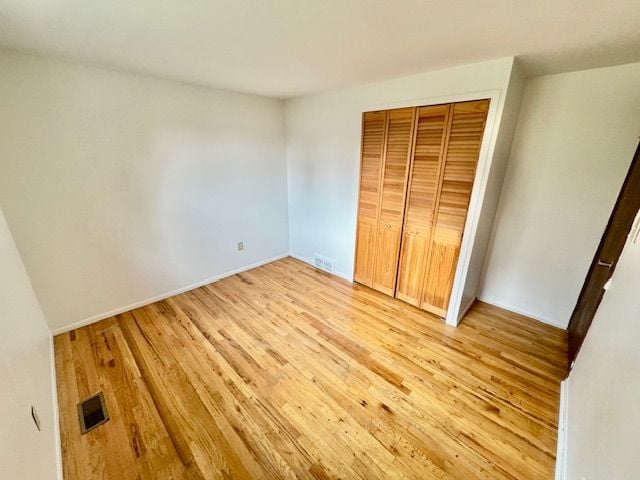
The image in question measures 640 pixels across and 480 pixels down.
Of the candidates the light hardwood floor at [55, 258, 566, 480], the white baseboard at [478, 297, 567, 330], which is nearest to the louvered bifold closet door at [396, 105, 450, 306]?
the light hardwood floor at [55, 258, 566, 480]

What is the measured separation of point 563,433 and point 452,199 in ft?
5.41

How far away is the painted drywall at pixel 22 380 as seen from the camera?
0.89m

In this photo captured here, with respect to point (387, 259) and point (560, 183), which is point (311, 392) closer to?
point (387, 259)

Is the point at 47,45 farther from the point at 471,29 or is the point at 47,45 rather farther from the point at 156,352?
the point at 471,29

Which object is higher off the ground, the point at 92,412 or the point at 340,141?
the point at 340,141

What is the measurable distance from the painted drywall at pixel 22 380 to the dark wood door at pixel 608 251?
9.76 feet

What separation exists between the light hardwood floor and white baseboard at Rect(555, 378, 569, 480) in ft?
0.12

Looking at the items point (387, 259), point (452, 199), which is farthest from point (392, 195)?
point (387, 259)

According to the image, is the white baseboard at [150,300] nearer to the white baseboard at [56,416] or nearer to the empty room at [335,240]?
the empty room at [335,240]

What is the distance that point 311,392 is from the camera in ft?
5.62

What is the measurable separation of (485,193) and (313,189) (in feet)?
6.39

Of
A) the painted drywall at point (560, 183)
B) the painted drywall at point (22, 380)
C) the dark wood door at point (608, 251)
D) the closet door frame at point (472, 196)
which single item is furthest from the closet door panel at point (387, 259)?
the painted drywall at point (22, 380)

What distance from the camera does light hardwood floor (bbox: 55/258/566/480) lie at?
52.3 inches

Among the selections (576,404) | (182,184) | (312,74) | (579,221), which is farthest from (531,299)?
(182,184)
